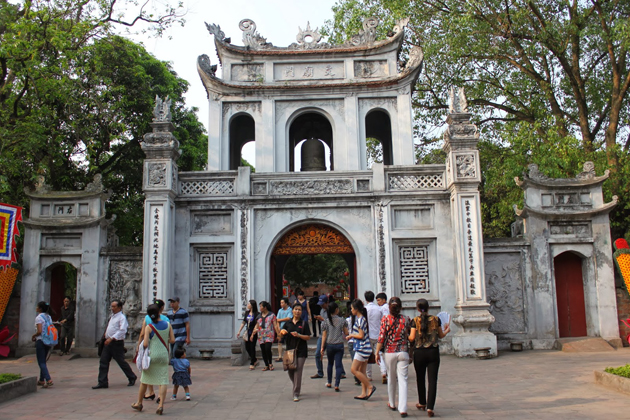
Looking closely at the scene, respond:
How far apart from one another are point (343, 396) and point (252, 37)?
11.1 m

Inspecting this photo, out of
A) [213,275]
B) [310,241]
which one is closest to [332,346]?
[310,241]

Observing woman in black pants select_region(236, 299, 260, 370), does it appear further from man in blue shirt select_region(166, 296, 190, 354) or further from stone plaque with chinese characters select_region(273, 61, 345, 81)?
stone plaque with chinese characters select_region(273, 61, 345, 81)

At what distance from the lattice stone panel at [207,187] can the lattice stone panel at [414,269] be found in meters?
4.56

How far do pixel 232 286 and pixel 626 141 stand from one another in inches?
588

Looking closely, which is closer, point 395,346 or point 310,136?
point 395,346

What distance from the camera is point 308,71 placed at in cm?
1570

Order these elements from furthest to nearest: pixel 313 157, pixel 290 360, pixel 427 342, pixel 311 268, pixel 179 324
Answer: pixel 311 268, pixel 313 157, pixel 179 324, pixel 290 360, pixel 427 342

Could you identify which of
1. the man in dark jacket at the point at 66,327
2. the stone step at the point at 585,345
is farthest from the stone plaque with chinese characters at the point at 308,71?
the stone step at the point at 585,345

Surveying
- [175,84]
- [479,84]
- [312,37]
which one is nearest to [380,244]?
[312,37]

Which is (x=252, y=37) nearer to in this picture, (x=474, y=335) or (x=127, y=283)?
(x=127, y=283)

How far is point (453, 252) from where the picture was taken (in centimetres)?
1330

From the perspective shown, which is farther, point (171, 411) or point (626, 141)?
point (626, 141)

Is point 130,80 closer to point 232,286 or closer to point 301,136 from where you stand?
point 301,136

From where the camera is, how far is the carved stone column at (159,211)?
41.7 feet
